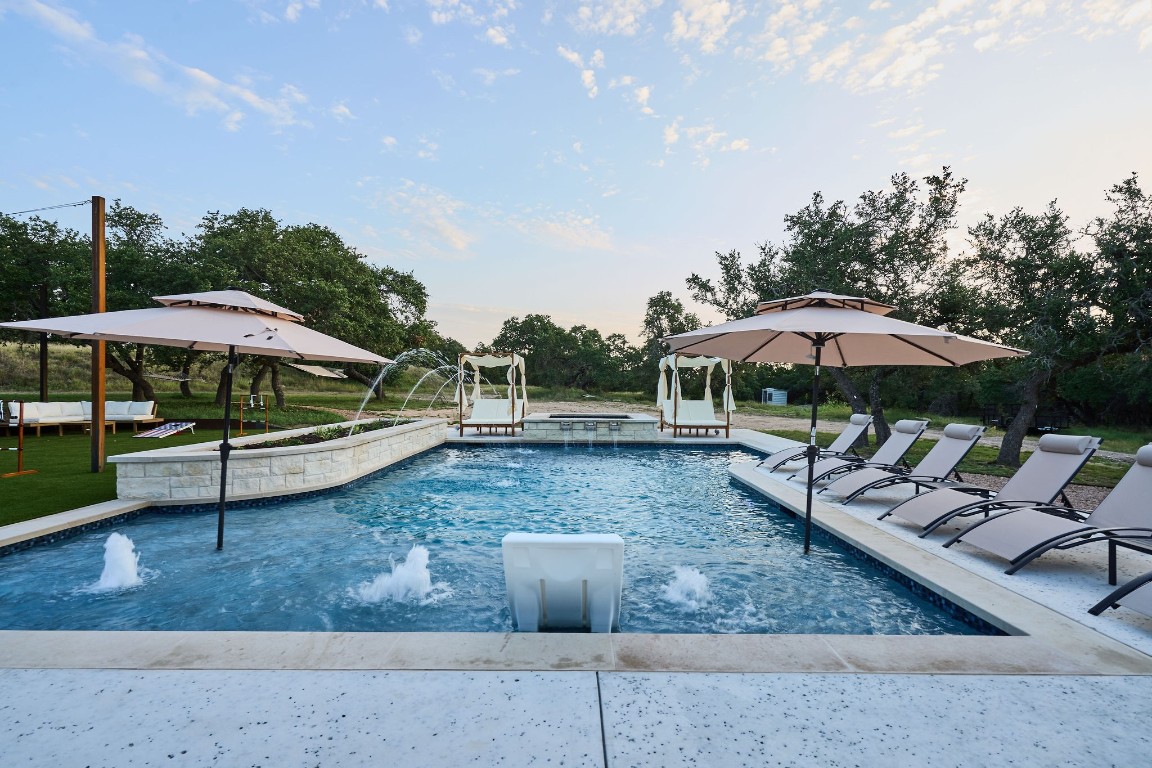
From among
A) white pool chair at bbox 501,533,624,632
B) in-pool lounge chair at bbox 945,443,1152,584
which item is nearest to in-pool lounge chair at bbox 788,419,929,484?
in-pool lounge chair at bbox 945,443,1152,584

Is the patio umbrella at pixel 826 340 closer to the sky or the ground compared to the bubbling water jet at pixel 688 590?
closer to the sky

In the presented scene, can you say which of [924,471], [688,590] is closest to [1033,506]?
[924,471]

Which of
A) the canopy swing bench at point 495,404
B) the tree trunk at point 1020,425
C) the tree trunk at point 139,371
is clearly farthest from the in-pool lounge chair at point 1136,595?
the tree trunk at point 139,371

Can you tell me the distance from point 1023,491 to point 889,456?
229 centimetres

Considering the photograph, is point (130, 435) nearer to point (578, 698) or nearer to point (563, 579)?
point (563, 579)

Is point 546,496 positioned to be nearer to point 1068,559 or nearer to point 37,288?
point 1068,559

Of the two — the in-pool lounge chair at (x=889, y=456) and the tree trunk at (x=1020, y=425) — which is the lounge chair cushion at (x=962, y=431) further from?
the tree trunk at (x=1020, y=425)

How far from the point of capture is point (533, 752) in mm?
1916

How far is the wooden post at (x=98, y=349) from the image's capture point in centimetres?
752

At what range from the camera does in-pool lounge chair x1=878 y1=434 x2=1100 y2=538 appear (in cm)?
473

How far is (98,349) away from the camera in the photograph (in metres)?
7.48

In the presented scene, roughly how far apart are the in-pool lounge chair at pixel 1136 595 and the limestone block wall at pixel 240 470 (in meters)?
8.05

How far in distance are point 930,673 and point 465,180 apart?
16061 millimetres

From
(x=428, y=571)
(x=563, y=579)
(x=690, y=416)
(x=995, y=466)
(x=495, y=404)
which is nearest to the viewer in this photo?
(x=563, y=579)
